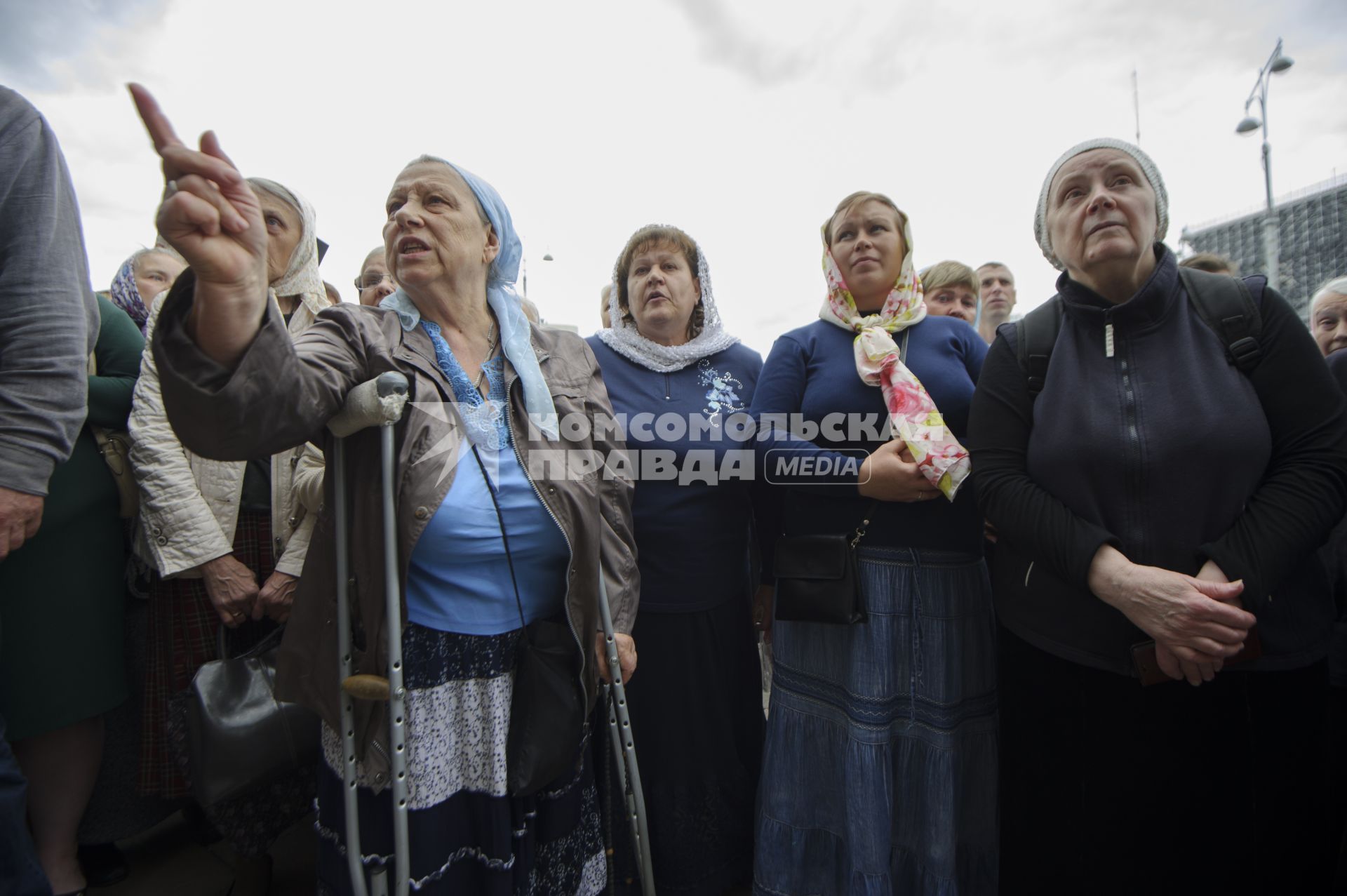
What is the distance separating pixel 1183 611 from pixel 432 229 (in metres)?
2.18

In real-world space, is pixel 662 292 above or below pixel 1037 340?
above

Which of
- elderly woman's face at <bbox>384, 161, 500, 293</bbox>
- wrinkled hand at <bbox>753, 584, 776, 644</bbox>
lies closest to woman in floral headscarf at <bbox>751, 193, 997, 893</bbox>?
wrinkled hand at <bbox>753, 584, 776, 644</bbox>

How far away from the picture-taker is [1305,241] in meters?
18.6

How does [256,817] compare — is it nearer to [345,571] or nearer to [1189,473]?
[345,571]

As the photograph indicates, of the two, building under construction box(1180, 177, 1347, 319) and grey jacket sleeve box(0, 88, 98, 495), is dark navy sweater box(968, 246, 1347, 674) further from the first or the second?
building under construction box(1180, 177, 1347, 319)

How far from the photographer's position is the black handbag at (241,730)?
1781 millimetres

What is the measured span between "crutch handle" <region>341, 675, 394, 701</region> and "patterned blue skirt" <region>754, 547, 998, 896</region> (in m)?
1.46

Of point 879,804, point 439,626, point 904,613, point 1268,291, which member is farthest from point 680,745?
point 1268,291

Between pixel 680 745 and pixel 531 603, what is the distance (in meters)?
1.04

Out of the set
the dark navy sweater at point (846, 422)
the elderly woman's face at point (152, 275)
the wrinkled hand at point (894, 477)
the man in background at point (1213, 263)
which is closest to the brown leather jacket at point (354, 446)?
the dark navy sweater at point (846, 422)

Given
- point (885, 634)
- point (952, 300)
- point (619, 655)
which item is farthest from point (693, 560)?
point (952, 300)

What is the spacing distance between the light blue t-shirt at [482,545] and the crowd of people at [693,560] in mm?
10

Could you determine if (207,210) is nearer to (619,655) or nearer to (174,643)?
(619,655)

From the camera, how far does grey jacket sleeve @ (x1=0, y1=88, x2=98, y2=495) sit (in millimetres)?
1496
